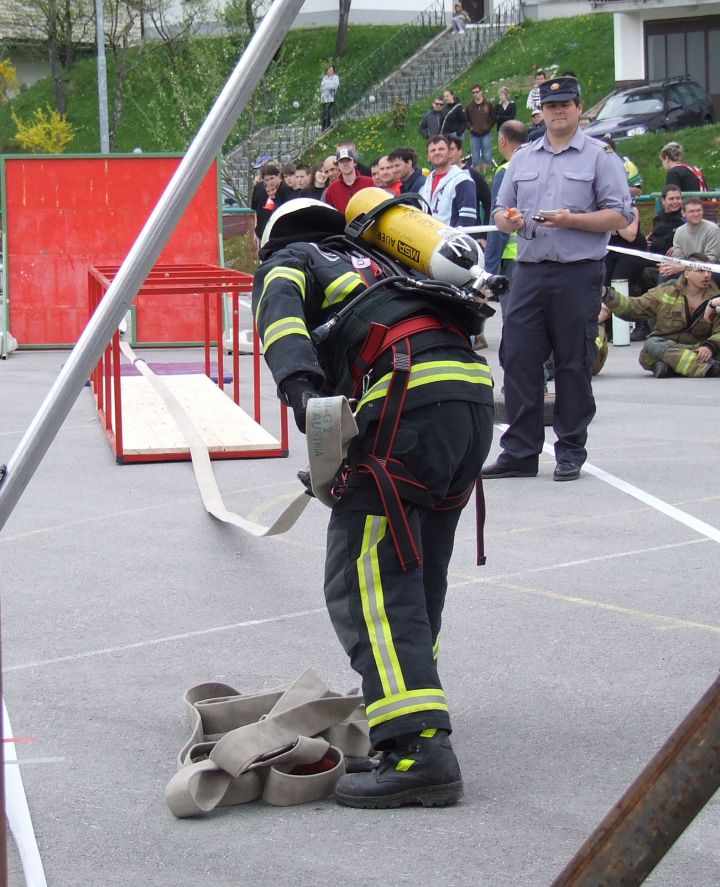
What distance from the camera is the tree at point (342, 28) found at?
165 ft

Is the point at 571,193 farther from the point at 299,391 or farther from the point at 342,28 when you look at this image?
the point at 342,28

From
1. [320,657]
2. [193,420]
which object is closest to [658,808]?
[320,657]

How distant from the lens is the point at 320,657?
4.92 meters

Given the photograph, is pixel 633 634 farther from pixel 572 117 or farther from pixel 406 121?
pixel 406 121

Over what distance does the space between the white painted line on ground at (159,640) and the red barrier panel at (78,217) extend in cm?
960

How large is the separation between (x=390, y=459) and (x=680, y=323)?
28.6ft

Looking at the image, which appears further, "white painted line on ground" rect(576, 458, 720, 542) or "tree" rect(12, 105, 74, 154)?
"tree" rect(12, 105, 74, 154)

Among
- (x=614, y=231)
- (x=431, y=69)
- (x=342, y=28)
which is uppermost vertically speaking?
(x=342, y=28)

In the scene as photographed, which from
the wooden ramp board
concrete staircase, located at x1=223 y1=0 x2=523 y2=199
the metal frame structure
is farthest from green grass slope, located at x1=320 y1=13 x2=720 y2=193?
the metal frame structure

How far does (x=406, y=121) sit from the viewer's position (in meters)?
42.9

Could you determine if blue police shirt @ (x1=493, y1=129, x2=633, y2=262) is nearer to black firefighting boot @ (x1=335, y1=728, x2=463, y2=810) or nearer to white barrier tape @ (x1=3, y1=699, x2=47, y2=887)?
black firefighting boot @ (x1=335, y1=728, x2=463, y2=810)

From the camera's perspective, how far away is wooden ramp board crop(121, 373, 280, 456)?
879 centimetres

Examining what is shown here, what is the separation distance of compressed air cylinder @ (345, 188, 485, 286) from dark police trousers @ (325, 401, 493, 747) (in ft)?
1.27

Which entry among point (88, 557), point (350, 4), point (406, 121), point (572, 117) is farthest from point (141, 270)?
point (350, 4)
